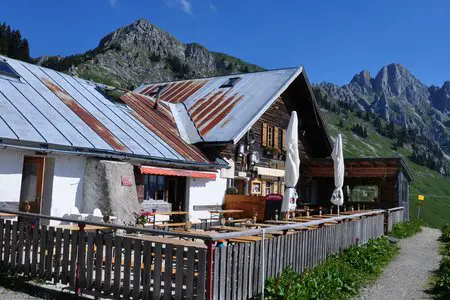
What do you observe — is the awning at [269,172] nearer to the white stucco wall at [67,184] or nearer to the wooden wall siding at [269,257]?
the wooden wall siding at [269,257]

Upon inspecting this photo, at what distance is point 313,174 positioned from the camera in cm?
2425

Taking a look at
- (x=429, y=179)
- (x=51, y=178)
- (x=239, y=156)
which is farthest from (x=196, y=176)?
(x=429, y=179)

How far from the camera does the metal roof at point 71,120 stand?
468 inches

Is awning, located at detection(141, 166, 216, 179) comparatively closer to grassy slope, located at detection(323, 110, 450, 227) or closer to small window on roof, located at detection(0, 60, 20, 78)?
small window on roof, located at detection(0, 60, 20, 78)

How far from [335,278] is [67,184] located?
7.53m

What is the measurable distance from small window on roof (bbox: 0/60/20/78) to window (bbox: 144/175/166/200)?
5.35 metres

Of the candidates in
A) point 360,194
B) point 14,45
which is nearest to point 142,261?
point 360,194

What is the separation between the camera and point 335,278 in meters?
8.59

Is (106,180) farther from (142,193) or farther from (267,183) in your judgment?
(267,183)

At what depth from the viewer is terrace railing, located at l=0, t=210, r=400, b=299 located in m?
6.20

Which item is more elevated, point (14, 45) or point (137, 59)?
point (137, 59)

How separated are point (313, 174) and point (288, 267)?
16203 millimetres

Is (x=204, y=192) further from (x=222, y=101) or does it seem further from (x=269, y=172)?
(x=222, y=101)

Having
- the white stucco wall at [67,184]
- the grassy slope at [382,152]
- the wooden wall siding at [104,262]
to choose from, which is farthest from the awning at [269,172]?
the grassy slope at [382,152]
